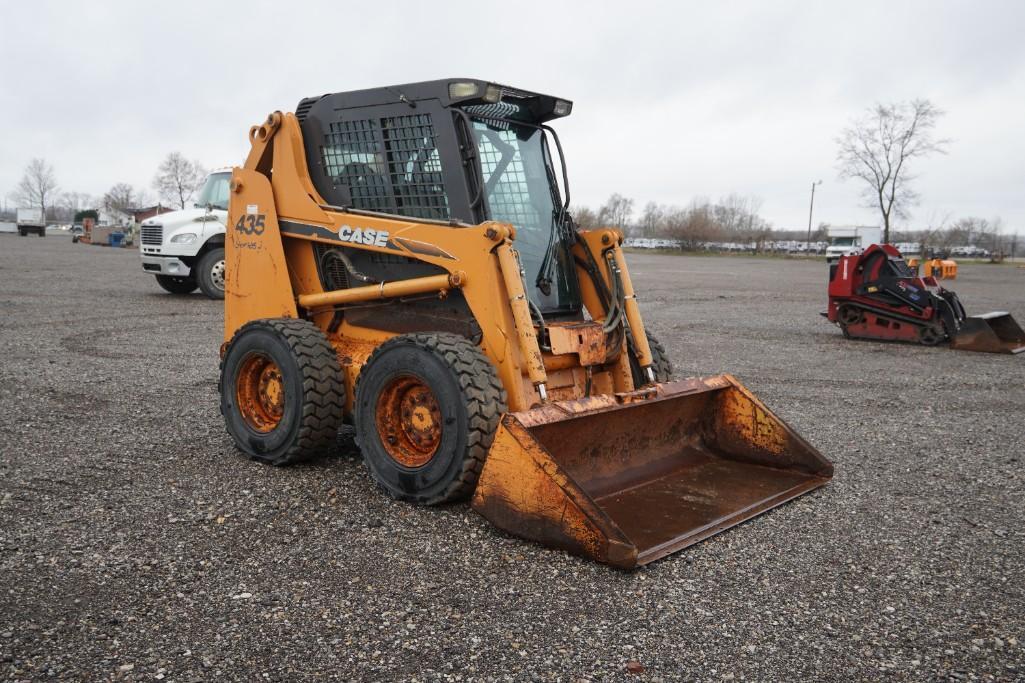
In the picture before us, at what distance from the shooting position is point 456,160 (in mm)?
4895

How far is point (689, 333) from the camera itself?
43.3 ft

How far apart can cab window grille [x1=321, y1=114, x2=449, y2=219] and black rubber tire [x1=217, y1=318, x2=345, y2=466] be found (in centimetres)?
95

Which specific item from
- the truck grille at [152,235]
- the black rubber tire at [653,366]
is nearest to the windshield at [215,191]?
the truck grille at [152,235]

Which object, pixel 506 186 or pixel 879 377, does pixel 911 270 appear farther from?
pixel 506 186

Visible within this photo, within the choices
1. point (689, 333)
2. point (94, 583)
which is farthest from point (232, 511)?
point (689, 333)

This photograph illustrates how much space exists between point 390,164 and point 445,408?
5.93ft

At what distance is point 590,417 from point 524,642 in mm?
1645

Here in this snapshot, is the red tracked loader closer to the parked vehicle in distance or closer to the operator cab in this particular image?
the operator cab

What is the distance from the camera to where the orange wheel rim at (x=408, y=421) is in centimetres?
446

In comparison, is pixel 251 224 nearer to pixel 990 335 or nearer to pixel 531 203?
pixel 531 203

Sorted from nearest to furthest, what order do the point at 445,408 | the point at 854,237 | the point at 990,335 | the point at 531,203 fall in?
the point at 445,408 < the point at 531,203 < the point at 990,335 < the point at 854,237

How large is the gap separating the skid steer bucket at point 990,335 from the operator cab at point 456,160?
8.90 metres

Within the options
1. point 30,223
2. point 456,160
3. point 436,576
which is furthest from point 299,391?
point 30,223

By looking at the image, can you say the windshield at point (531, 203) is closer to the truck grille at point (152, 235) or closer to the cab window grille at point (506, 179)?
the cab window grille at point (506, 179)
